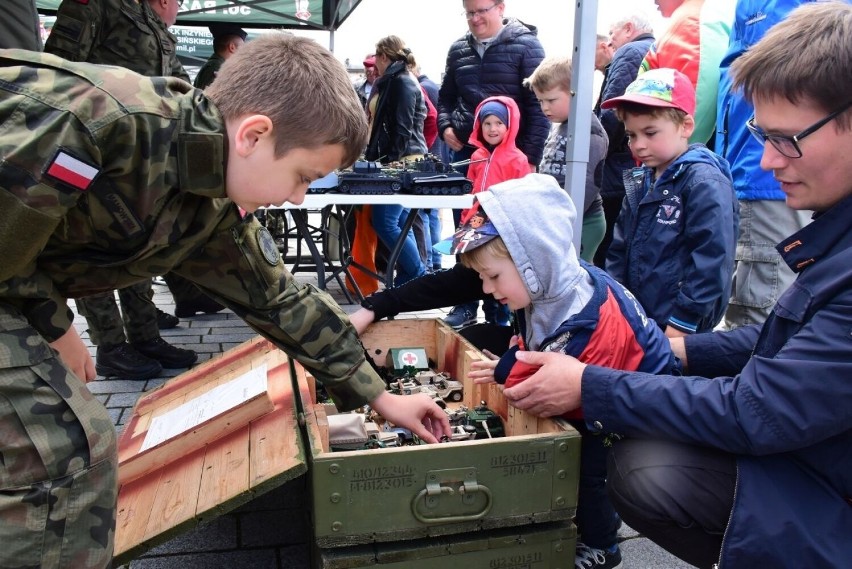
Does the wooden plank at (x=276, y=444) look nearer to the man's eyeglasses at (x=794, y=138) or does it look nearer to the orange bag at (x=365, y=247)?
the man's eyeglasses at (x=794, y=138)

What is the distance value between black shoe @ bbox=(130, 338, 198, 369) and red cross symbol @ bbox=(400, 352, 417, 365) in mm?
1665

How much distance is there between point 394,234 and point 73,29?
106 inches

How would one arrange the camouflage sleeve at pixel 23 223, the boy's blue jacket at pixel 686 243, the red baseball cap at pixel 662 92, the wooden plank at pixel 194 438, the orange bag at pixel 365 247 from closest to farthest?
the camouflage sleeve at pixel 23 223
the wooden plank at pixel 194 438
the boy's blue jacket at pixel 686 243
the red baseball cap at pixel 662 92
the orange bag at pixel 365 247

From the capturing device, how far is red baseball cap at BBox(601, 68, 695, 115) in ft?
8.48

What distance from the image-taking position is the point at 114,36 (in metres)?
3.93

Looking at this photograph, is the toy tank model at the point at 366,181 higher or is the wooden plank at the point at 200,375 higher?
the toy tank model at the point at 366,181

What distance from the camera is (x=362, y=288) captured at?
6012mm

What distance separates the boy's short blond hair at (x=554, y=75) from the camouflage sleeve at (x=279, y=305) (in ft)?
8.25

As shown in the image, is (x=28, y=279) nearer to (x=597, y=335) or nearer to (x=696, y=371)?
(x=597, y=335)

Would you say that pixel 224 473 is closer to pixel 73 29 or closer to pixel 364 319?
pixel 364 319

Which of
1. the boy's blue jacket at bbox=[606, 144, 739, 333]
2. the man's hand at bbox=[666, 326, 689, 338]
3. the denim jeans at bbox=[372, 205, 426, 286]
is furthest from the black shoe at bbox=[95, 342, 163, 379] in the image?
the man's hand at bbox=[666, 326, 689, 338]

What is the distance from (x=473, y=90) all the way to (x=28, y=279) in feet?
13.4

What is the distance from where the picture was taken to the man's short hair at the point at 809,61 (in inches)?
55.7

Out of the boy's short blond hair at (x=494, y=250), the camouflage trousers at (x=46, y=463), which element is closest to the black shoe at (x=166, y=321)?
the boy's short blond hair at (x=494, y=250)
